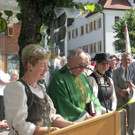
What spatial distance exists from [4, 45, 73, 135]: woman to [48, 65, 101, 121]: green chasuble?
1.79 feet

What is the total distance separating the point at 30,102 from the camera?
2873 millimetres

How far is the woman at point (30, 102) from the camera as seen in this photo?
2750 millimetres

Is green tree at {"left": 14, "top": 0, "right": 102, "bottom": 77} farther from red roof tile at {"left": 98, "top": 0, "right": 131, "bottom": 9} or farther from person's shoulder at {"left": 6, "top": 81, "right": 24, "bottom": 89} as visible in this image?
red roof tile at {"left": 98, "top": 0, "right": 131, "bottom": 9}

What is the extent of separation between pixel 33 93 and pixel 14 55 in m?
18.0

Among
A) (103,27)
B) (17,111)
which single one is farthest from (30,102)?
(103,27)

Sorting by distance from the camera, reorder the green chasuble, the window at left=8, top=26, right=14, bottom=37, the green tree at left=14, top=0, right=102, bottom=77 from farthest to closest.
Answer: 1. the window at left=8, top=26, right=14, bottom=37
2. the green tree at left=14, top=0, right=102, bottom=77
3. the green chasuble

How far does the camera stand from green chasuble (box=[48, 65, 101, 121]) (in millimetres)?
3773

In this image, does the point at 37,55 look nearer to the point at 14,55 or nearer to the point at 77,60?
the point at 77,60

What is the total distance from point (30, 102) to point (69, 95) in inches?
41.8

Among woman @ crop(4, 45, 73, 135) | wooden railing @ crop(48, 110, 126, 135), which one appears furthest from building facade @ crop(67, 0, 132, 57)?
woman @ crop(4, 45, 73, 135)

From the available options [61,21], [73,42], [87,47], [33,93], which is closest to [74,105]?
[33,93]

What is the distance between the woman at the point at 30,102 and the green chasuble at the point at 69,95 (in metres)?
0.55

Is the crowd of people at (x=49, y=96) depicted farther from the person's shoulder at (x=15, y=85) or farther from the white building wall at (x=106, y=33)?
the white building wall at (x=106, y=33)

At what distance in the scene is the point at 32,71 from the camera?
301 centimetres
